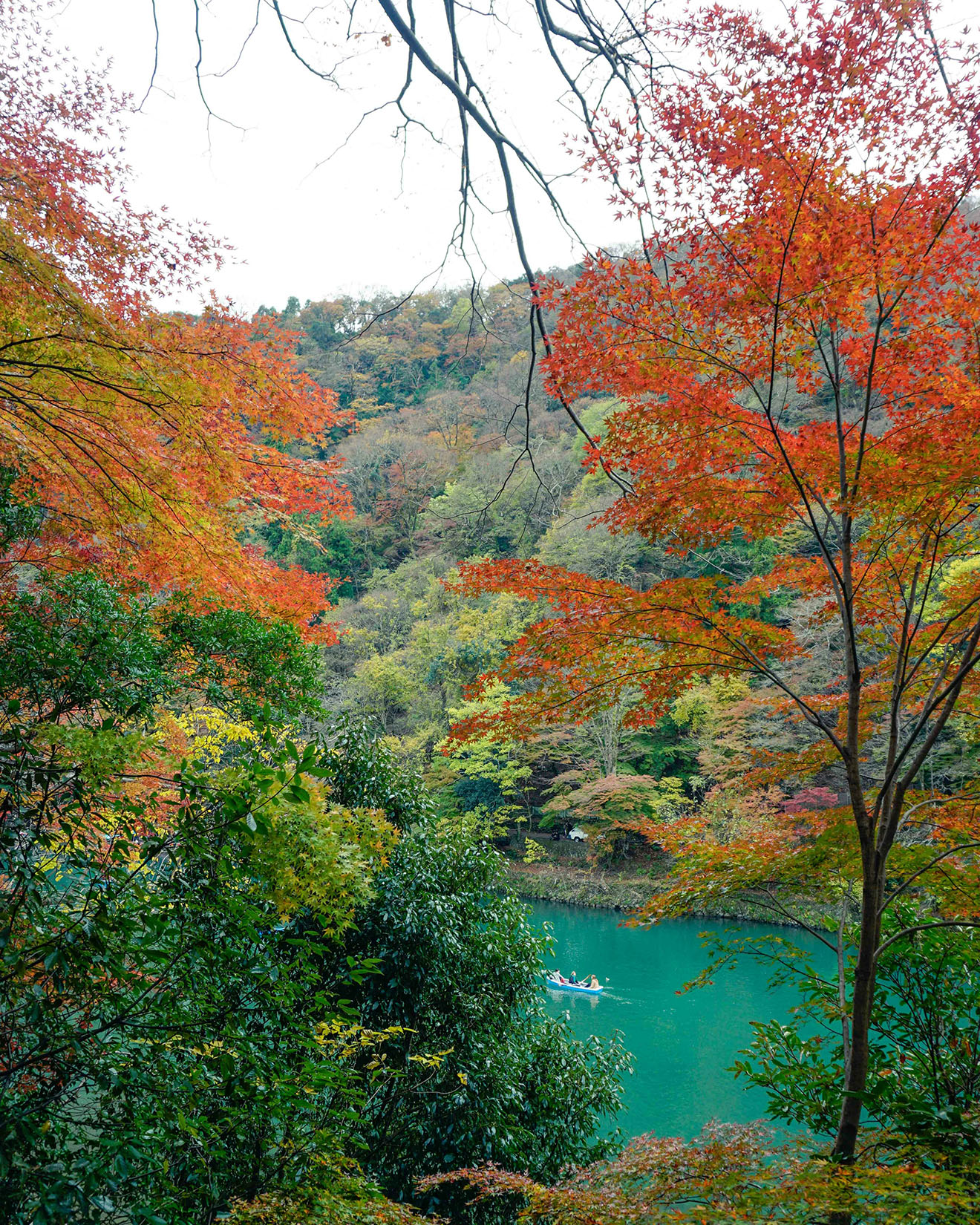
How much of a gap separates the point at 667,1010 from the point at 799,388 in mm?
9528

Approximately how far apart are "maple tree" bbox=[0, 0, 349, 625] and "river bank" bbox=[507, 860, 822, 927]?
10.8m

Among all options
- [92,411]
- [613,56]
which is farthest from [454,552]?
[613,56]

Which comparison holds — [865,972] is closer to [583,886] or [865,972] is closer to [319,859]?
[319,859]

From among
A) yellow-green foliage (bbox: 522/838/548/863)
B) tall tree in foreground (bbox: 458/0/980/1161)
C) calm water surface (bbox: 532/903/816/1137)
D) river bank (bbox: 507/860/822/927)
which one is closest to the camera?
tall tree in foreground (bbox: 458/0/980/1161)

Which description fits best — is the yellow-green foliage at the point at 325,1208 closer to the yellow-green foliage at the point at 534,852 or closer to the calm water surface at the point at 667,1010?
the calm water surface at the point at 667,1010

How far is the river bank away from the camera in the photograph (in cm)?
1409

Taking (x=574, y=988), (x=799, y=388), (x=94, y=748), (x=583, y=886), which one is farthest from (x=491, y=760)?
(x=94, y=748)

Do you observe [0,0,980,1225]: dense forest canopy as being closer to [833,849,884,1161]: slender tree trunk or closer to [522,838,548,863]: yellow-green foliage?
[833,849,884,1161]: slender tree trunk

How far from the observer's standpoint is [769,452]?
3.03 m

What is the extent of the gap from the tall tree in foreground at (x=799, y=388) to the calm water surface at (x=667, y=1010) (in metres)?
3.03

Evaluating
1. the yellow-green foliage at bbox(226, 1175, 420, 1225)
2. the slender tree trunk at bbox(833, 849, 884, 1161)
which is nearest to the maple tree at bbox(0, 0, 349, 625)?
the yellow-green foliage at bbox(226, 1175, 420, 1225)

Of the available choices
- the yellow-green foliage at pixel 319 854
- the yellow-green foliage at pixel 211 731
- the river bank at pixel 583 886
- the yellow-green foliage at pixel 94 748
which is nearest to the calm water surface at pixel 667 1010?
the river bank at pixel 583 886

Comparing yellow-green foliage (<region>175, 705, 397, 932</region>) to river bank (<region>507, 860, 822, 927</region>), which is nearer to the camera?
yellow-green foliage (<region>175, 705, 397, 932</region>)

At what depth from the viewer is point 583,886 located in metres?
14.9
